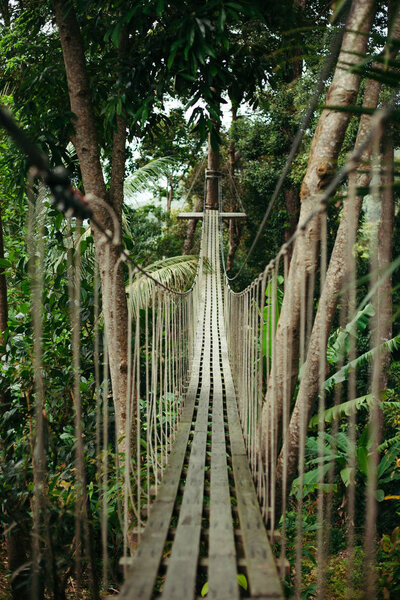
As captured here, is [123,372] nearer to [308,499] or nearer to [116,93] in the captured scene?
[116,93]

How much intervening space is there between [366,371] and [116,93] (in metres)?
4.87

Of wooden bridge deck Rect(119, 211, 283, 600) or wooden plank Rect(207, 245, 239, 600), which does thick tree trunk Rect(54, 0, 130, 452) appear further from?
wooden plank Rect(207, 245, 239, 600)


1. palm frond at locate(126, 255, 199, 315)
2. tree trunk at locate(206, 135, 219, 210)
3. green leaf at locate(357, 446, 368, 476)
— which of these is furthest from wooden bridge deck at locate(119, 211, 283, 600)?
tree trunk at locate(206, 135, 219, 210)

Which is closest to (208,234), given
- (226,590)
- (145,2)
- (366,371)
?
(366,371)

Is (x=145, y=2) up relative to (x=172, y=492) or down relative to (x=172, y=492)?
up

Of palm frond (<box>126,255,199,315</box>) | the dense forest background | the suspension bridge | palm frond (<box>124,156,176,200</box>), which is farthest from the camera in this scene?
palm frond (<box>124,156,176,200</box>)

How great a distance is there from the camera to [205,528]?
130 cm

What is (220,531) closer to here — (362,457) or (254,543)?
(254,543)

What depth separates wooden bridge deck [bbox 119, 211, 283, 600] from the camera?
87cm

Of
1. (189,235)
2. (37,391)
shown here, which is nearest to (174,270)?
(37,391)

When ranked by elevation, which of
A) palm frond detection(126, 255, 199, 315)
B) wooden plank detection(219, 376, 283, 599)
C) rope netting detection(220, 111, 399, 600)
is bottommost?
wooden plank detection(219, 376, 283, 599)

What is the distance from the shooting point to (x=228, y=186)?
11.2m

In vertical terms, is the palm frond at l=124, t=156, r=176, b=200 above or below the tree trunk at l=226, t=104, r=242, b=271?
below

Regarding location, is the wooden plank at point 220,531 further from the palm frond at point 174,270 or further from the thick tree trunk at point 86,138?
the palm frond at point 174,270
